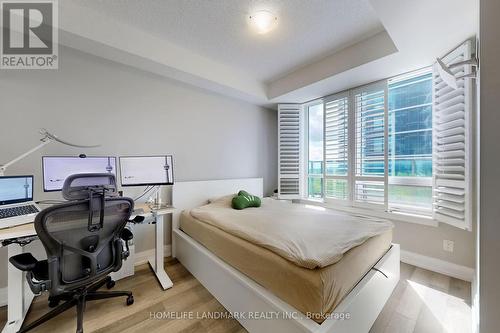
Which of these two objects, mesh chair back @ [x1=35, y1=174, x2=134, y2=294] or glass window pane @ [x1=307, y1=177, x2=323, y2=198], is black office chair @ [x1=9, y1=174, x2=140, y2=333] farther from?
glass window pane @ [x1=307, y1=177, x2=323, y2=198]

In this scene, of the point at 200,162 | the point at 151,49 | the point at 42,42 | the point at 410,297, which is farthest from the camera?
the point at 200,162

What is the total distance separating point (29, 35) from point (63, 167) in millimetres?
1338

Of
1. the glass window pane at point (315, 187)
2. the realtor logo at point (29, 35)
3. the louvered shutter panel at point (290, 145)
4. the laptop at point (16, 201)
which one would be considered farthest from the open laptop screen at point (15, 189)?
the glass window pane at point (315, 187)

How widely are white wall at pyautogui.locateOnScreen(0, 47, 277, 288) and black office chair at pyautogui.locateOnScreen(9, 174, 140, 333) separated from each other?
0.99 m

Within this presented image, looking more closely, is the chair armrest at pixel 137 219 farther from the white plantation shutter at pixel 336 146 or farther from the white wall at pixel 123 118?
the white plantation shutter at pixel 336 146

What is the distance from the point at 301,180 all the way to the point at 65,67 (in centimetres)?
362

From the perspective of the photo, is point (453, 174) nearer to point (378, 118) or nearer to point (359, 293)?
point (378, 118)

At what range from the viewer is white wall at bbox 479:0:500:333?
2.49ft

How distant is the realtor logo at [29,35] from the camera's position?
5.64ft

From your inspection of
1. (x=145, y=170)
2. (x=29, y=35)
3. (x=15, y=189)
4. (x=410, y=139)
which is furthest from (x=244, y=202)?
(x=29, y=35)

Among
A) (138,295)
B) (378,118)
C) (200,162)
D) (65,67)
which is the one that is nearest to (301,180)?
(378,118)

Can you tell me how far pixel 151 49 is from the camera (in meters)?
2.21

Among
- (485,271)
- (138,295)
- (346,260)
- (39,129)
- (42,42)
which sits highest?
(42,42)

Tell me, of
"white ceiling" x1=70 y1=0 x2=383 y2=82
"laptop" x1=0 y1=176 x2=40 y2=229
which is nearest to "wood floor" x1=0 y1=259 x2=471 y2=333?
"laptop" x1=0 y1=176 x2=40 y2=229
